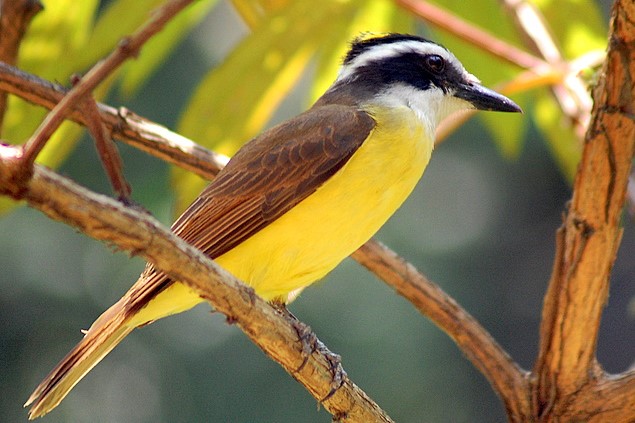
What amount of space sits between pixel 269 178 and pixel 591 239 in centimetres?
99

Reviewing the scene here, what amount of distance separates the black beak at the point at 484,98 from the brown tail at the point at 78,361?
1424 millimetres

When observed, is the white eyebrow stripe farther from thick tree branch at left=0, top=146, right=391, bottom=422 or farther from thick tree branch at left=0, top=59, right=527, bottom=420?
thick tree branch at left=0, top=146, right=391, bottom=422

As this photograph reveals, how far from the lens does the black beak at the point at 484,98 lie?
11.0ft

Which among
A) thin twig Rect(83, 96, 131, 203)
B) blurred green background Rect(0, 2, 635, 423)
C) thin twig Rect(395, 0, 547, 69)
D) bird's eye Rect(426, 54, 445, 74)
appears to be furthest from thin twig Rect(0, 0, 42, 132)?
blurred green background Rect(0, 2, 635, 423)

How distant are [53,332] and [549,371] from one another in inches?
216


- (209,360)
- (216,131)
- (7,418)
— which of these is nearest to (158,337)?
(209,360)

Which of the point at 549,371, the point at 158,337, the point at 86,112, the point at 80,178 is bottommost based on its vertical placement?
the point at 549,371

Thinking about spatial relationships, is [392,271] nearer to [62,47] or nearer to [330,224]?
[330,224]

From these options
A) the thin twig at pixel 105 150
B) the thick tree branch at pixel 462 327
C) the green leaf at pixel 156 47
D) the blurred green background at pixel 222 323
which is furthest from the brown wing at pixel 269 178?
the blurred green background at pixel 222 323

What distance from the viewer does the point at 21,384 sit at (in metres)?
7.30

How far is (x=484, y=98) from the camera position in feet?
11.1

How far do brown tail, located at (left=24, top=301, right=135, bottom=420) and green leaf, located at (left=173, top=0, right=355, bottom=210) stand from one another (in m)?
0.67

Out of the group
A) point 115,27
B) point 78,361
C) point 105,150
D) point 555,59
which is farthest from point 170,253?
point 555,59

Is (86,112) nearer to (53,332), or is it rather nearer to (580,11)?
(580,11)
